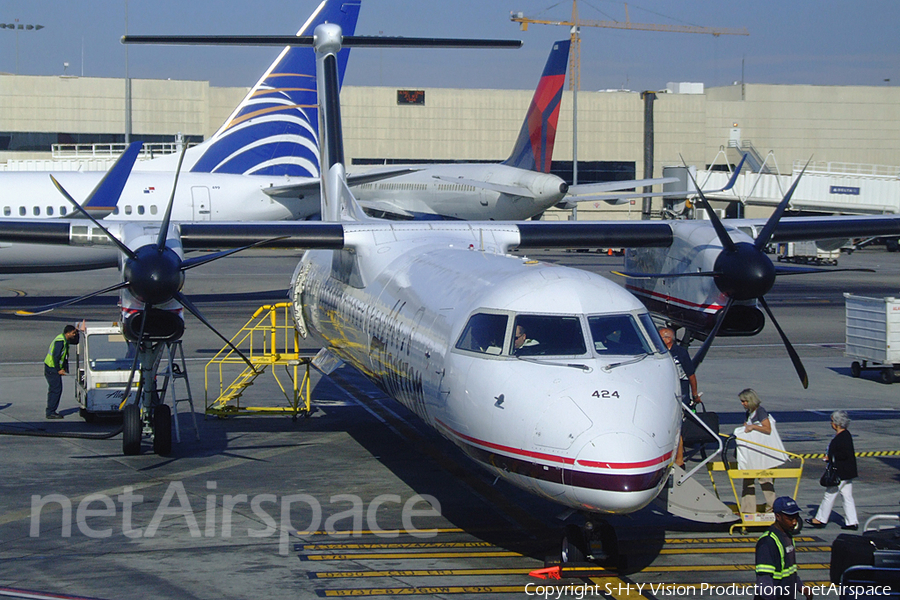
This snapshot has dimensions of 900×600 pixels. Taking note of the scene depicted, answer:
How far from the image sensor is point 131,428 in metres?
15.2

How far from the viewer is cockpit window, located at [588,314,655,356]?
9979mm

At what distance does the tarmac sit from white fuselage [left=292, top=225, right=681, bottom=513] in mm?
1022

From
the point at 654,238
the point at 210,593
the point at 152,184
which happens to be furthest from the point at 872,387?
the point at 152,184

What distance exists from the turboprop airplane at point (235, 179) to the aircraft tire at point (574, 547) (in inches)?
906

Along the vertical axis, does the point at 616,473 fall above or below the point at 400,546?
above

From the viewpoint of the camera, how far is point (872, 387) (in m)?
22.3

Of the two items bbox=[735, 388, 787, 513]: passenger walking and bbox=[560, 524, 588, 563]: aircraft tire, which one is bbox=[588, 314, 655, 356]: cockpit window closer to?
bbox=[560, 524, 588, 563]: aircraft tire

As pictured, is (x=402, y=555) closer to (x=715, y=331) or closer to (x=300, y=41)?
(x=715, y=331)

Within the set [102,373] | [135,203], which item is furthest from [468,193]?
[102,373]

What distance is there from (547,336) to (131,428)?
8.27 m

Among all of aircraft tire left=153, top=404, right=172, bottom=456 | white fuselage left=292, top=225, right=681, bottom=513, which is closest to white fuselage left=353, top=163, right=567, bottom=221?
aircraft tire left=153, top=404, right=172, bottom=456

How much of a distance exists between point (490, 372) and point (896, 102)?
90.9 meters

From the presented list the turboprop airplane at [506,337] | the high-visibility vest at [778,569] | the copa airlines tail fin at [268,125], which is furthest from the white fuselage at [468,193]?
the high-visibility vest at [778,569]

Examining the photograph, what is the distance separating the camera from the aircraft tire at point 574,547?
9.84 m
